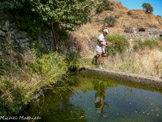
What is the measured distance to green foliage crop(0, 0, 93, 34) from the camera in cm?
522

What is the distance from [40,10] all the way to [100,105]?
12.3 feet

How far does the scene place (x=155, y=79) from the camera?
14.7 feet

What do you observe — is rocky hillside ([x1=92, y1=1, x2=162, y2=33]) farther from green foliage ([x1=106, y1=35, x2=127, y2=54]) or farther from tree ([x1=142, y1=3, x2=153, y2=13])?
green foliage ([x1=106, y1=35, x2=127, y2=54])

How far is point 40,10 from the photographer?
5.39 m

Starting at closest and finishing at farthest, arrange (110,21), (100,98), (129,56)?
Answer: (100,98)
(129,56)
(110,21)

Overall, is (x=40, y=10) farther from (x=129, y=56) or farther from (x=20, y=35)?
(x=129, y=56)

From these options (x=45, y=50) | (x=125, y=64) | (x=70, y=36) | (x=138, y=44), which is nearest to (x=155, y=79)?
(x=125, y=64)

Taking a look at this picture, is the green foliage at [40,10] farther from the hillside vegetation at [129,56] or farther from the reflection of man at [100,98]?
the reflection of man at [100,98]

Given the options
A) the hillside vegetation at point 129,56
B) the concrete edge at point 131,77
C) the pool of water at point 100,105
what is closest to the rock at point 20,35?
the pool of water at point 100,105

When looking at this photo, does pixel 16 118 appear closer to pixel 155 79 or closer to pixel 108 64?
pixel 155 79

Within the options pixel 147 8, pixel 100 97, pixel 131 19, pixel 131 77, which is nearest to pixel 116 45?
pixel 131 77

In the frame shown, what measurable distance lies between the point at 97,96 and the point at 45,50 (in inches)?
134

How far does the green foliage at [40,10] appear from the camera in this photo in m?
5.22

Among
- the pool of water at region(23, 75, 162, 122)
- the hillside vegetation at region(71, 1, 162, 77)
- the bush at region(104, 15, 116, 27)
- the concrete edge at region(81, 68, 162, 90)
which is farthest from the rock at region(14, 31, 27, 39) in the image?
the bush at region(104, 15, 116, 27)
